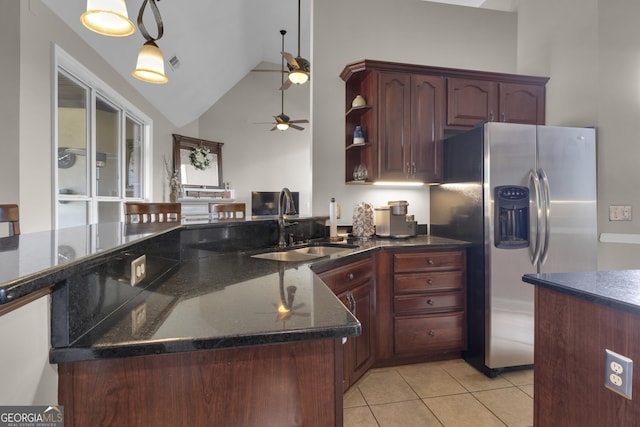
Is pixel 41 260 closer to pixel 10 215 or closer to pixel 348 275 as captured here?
pixel 10 215

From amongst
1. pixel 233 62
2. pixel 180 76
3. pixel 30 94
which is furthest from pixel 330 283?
pixel 233 62

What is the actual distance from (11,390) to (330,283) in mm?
1392

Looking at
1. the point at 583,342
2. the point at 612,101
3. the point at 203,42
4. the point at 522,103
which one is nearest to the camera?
the point at 583,342

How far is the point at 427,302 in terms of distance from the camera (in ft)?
8.07

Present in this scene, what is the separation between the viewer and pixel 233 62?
6164 millimetres

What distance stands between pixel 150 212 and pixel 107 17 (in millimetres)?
1676

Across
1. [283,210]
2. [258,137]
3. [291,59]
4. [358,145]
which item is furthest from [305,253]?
[258,137]

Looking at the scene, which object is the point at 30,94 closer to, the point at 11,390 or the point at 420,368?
the point at 11,390

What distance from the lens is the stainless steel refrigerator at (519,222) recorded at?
91.0 inches

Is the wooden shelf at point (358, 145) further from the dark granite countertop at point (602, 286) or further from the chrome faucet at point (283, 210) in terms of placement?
the dark granite countertop at point (602, 286)

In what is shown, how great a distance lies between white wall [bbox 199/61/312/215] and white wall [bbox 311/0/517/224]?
438 cm

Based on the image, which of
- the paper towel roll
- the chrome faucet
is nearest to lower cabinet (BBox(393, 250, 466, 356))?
the paper towel roll

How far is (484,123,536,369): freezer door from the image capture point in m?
2.30

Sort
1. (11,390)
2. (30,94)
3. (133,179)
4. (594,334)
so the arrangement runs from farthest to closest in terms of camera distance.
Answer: (133,179)
(30,94)
(594,334)
(11,390)
